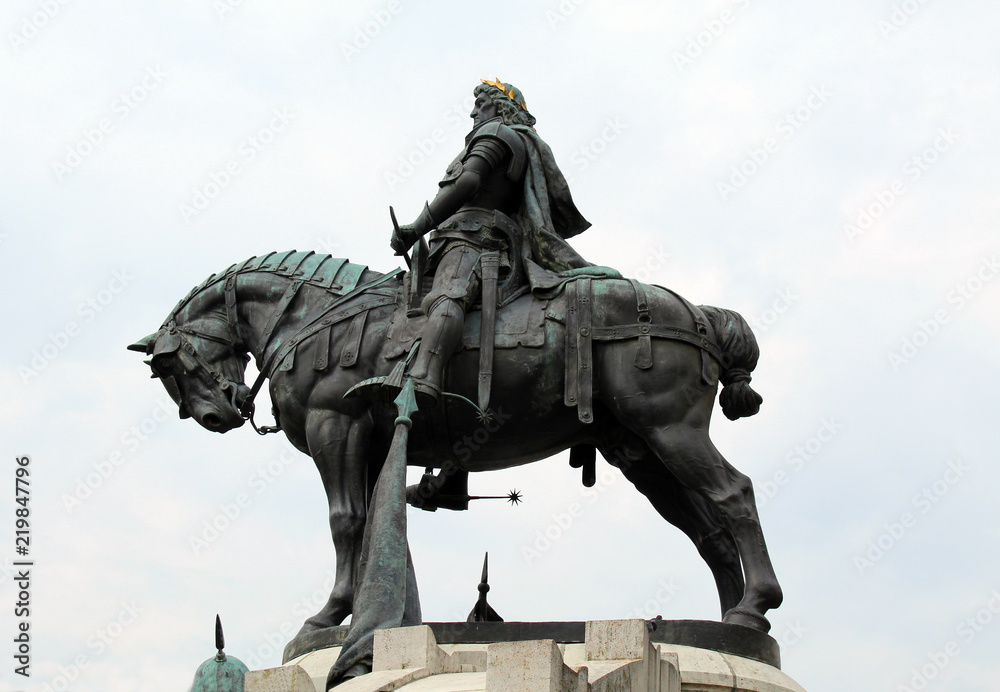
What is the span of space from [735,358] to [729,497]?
1.52 m

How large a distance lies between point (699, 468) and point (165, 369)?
5.04m

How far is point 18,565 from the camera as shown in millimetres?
14711

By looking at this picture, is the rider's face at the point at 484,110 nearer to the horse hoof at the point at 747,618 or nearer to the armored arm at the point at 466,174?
the armored arm at the point at 466,174

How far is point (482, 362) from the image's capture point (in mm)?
12992

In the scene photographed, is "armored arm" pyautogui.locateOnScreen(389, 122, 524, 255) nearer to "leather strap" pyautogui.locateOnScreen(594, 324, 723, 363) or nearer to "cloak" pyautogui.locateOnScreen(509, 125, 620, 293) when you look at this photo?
"cloak" pyautogui.locateOnScreen(509, 125, 620, 293)

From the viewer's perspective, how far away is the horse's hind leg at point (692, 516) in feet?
43.1

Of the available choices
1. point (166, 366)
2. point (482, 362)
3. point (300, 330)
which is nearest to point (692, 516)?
point (482, 362)

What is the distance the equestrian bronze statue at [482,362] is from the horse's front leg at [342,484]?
0.02 metres

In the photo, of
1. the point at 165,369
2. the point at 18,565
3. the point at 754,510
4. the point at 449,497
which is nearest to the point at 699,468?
the point at 754,510

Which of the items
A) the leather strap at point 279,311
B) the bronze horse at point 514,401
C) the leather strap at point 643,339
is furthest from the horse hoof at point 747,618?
the leather strap at point 279,311

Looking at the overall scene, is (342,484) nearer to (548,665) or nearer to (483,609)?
(483,609)

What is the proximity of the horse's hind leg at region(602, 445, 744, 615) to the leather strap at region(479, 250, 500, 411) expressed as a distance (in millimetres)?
1429

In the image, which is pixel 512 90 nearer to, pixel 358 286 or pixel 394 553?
pixel 358 286

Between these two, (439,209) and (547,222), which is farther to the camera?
(547,222)
